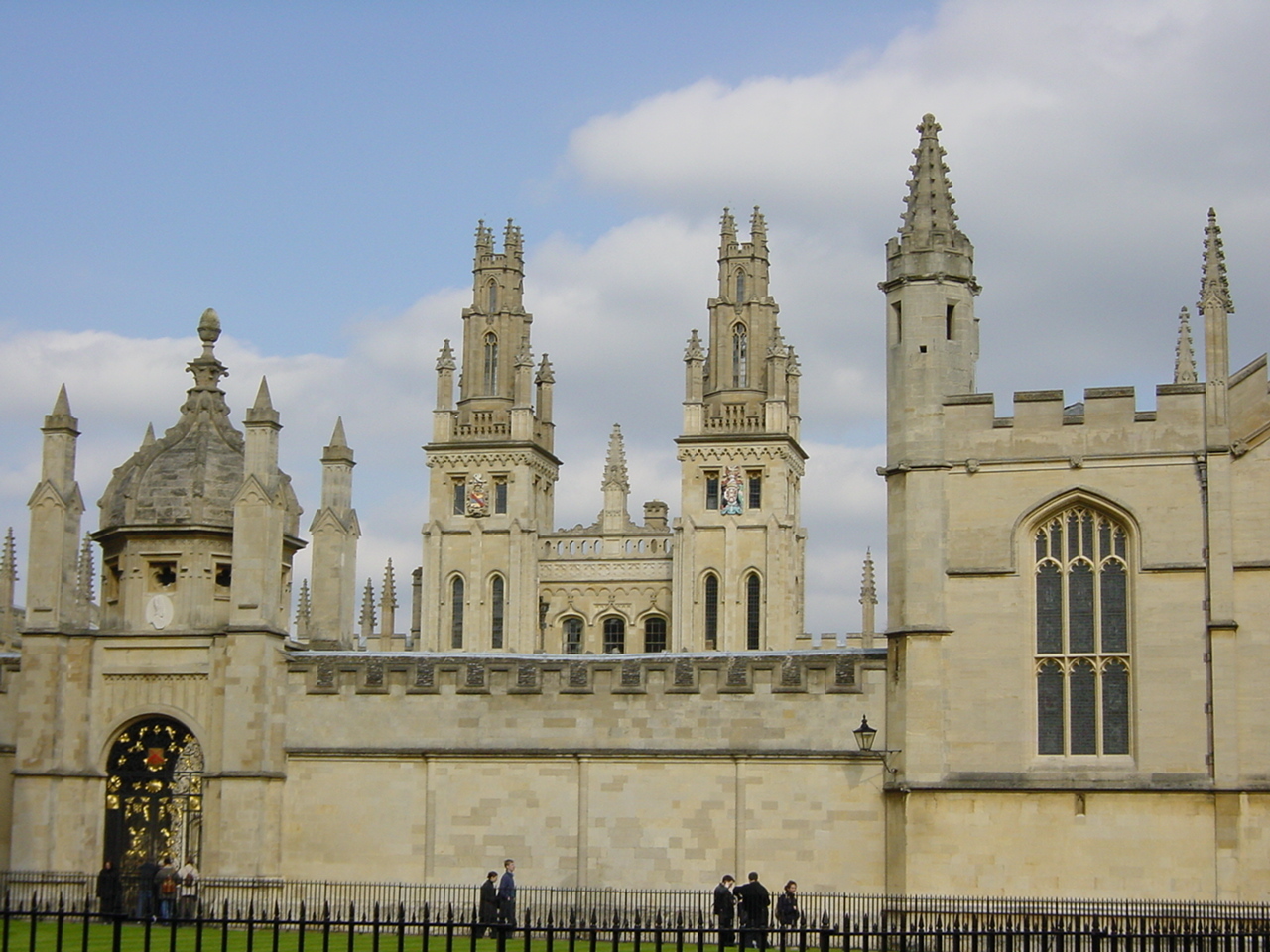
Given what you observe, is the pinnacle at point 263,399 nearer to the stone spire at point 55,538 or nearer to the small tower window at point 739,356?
the stone spire at point 55,538

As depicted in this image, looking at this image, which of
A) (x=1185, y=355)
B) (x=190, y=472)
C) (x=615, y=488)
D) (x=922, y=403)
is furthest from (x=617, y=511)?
(x=922, y=403)

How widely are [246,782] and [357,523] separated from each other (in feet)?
17.7

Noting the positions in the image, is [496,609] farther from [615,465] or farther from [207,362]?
[207,362]

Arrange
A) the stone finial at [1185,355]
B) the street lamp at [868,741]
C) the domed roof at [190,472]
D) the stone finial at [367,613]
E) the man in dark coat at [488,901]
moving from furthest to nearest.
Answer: the stone finial at [367,613]
the stone finial at [1185,355]
the domed roof at [190,472]
the street lamp at [868,741]
the man in dark coat at [488,901]

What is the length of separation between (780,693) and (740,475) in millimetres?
52271

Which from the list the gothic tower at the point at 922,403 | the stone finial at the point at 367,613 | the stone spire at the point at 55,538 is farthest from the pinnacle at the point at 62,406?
the stone finial at the point at 367,613

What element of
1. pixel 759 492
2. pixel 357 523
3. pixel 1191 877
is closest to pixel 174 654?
pixel 357 523

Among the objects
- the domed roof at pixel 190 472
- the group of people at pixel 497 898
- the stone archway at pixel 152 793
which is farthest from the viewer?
Result: the domed roof at pixel 190 472

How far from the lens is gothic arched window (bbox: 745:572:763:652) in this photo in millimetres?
77625

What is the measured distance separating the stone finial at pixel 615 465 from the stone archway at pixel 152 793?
55071mm

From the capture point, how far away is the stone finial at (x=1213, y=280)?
26297 mm

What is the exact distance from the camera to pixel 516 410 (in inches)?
3196

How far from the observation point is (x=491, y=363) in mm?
83500

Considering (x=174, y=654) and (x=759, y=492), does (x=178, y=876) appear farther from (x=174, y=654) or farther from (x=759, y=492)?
(x=759, y=492)
